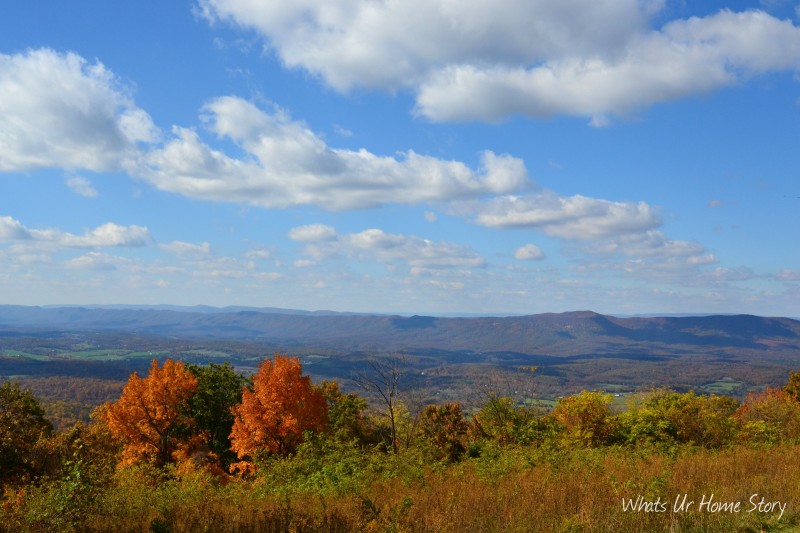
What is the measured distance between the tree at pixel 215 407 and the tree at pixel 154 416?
1603 millimetres

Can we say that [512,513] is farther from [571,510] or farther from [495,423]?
[495,423]

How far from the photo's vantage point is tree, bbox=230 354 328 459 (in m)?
34.2

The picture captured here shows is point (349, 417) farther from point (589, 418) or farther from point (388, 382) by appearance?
point (589, 418)

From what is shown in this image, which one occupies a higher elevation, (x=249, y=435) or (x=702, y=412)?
(x=702, y=412)

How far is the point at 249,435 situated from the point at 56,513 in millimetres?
26222

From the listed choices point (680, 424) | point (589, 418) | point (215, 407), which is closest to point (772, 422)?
point (680, 424)

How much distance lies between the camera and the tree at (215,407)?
4167 centimetres

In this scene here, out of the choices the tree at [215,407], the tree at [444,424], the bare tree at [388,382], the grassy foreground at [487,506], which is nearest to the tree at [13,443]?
the grassy foreground at [487,506]

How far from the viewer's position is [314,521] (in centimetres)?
923

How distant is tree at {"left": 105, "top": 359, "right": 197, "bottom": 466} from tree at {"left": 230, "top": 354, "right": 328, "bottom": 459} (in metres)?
7.30

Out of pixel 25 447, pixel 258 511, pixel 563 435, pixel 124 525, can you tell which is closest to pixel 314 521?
pixel 258 511

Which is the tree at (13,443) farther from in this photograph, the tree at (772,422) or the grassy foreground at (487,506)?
the tree at (772,422)

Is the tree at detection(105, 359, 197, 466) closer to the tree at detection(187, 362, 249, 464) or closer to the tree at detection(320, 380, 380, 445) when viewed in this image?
the tree at detection(187, 362, 249, 464)

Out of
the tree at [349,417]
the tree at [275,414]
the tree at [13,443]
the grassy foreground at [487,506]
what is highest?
the grassy foreground at [487,506]
